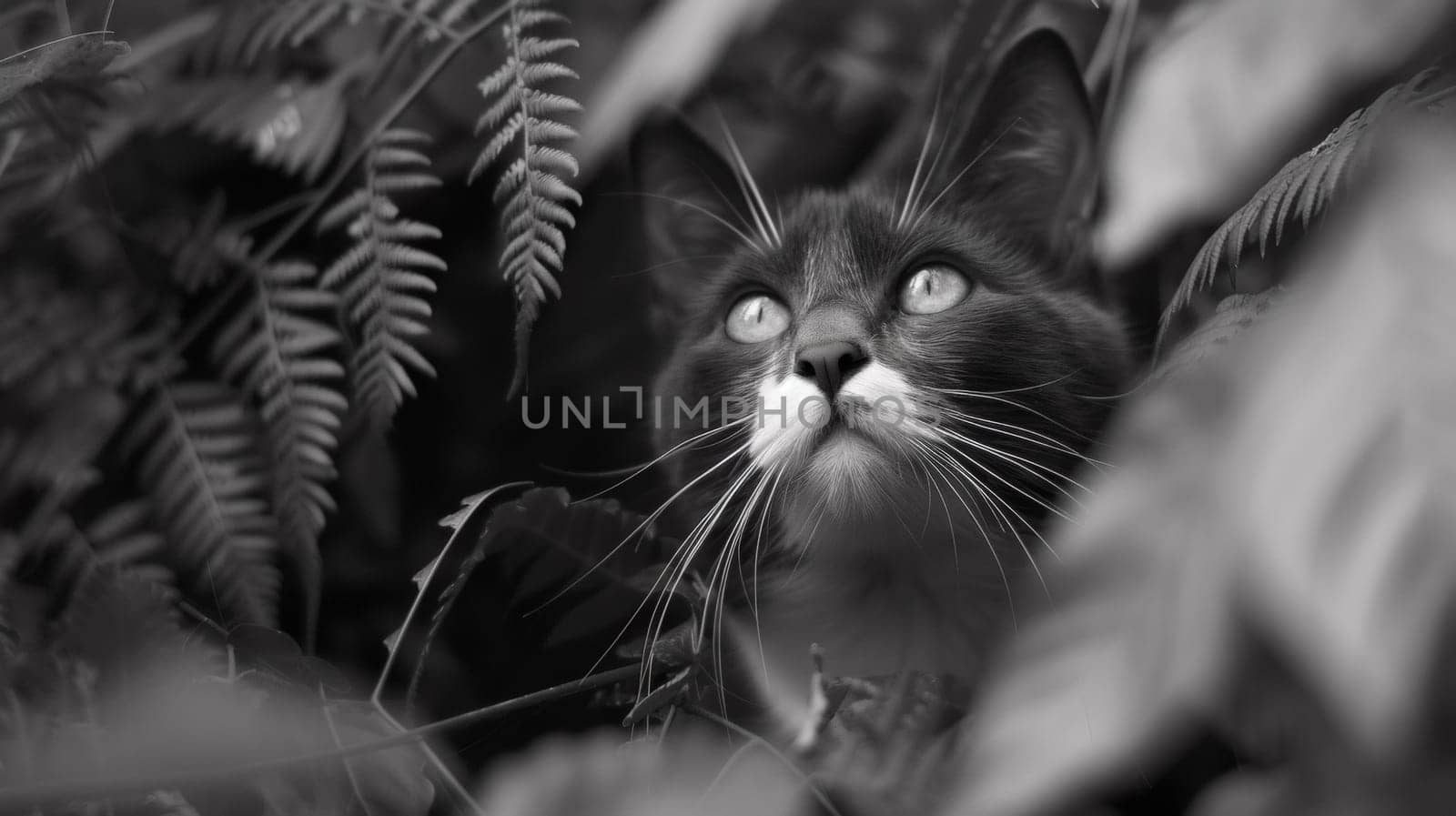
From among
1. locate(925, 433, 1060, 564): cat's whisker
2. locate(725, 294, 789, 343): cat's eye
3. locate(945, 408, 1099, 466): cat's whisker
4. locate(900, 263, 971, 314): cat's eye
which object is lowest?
locate(925, 433, 1060, 564): cat's whisker

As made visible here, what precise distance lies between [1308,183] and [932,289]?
517mm

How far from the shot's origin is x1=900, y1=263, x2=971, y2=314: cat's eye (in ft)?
3.90

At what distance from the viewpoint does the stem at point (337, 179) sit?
112cm

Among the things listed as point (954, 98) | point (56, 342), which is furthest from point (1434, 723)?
point (56, 342)

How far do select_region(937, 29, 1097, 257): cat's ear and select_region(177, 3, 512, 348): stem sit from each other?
1.89 ft

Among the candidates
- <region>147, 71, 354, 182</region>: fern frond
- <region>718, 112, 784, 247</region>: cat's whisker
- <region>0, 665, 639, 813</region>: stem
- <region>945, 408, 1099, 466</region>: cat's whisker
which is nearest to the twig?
<region>0, 665, 639, 813</region>: stem

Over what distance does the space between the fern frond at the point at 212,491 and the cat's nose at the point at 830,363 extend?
23.8 inches

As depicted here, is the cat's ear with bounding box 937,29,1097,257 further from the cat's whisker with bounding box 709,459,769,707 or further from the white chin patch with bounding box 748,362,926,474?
the cat's whisker with bounding box 709,459,769,707

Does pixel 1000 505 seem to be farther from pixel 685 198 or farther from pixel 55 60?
pixel 55 60

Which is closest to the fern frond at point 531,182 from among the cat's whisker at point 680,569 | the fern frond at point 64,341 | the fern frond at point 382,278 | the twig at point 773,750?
the fern frond at point 382,278

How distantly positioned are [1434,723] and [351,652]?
1.16m

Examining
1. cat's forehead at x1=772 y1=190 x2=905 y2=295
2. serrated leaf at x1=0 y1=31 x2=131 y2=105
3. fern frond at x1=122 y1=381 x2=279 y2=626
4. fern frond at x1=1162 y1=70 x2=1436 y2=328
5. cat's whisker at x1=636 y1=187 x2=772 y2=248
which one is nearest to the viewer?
fern frond at x1=1162 y1=70 x2=1436 y2=328

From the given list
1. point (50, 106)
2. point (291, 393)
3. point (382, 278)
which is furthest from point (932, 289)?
point (50, 106)

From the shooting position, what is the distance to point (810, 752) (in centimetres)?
75
